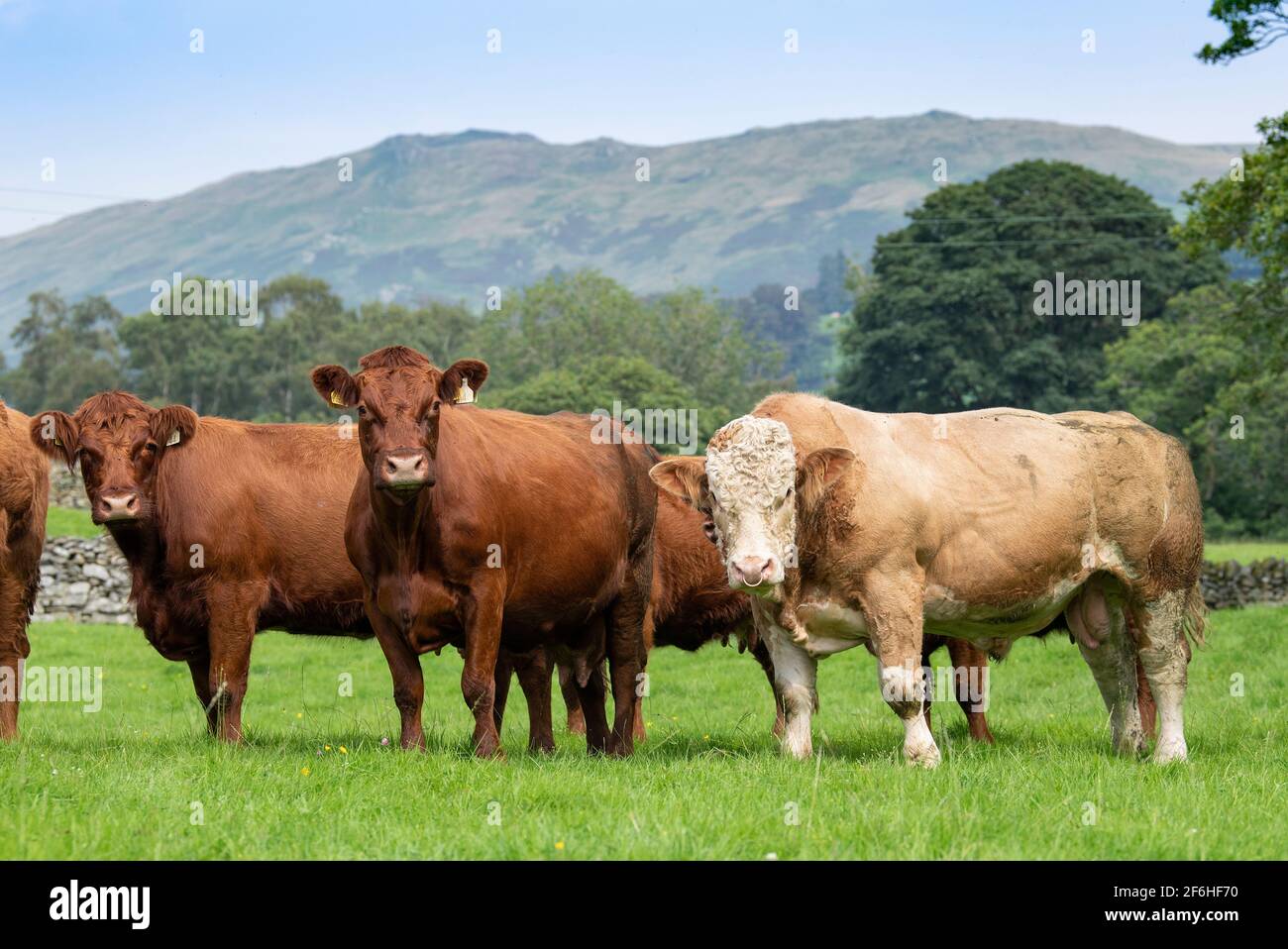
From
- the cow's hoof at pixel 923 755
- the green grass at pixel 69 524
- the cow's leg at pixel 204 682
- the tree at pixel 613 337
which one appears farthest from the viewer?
the tree at pixel 613 337

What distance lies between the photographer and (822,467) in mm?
8828

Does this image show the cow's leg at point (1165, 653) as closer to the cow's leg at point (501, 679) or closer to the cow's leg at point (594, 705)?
the cow's leg at point (594, 705)

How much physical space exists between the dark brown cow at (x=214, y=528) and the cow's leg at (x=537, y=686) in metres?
1.24

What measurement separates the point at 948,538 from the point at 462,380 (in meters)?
3.29

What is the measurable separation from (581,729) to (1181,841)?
25.9 ft

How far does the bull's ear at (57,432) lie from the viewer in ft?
32.9

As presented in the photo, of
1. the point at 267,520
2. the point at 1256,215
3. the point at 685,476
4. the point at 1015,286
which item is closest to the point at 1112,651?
the point at 685,476

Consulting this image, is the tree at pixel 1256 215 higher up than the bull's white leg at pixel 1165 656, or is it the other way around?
the tree at pixel 1256 215

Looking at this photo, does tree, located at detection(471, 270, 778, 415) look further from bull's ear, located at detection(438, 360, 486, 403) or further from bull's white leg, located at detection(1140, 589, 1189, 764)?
bull's ear, located at detection(438, 360, 486, 403)

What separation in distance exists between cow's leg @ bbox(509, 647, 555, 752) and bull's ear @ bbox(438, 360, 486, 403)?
2484mm

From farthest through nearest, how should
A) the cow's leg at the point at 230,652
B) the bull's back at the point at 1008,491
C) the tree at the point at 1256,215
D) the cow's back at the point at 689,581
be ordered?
the tree at the point at 1256,215
the cow's back at the point at 689,581
the cow's leg at the point at 230,652
the bull's back at the point at 1008,491

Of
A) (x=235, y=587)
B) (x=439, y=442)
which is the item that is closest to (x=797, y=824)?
(x=439, y=442)

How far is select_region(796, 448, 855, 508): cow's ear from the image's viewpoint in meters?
8.84

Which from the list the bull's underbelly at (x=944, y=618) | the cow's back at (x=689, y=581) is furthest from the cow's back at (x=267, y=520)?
the bull's underbelly at (x=944, y=618)
